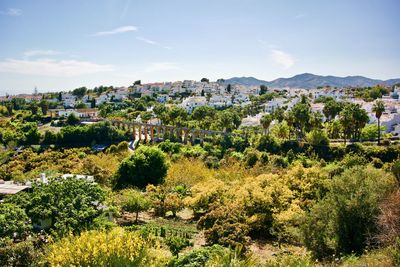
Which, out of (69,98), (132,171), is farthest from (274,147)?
(69,98)

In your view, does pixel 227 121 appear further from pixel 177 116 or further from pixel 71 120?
pixel 71 120

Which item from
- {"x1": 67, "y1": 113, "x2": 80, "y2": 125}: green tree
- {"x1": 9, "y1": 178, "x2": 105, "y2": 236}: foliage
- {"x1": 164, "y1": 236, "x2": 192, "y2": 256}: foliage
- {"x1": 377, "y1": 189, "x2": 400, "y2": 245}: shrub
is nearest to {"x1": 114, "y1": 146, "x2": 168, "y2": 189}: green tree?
{"x1": 9, "y1": 178, "x2": 105, "y2": 236}: foliage

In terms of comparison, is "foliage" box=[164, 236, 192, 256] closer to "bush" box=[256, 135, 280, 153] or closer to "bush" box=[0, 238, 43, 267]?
"bush" box=[0, 238, 43, 267]

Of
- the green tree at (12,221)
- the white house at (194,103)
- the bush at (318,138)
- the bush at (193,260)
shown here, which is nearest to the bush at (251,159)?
the bush at (318,138)

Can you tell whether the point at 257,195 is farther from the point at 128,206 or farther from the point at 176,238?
the point at 128,206

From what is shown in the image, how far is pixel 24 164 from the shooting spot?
49875mm

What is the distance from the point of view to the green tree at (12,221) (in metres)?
16.3

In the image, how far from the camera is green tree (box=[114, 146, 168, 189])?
3381 cm

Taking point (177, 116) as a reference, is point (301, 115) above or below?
above

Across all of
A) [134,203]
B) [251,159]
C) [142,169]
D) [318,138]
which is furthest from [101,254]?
[318,138]

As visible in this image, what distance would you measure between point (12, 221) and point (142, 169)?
17848 millimetres

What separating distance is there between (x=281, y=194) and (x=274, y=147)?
28166mm

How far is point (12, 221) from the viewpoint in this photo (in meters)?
16.6

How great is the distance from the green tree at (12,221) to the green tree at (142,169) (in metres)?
15.6
